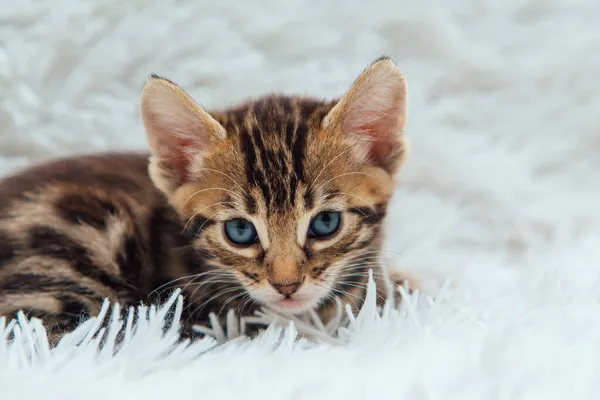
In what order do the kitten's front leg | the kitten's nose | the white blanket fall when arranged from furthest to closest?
1. the white blanket
2. the kitten's front leg
3. the kitten's nose

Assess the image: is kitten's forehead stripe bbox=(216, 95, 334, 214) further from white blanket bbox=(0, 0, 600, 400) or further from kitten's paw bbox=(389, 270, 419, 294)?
white blanket bbox=(0, 0, 600, 400)

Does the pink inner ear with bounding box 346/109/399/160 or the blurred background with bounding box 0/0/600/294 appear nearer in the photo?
the pink inner ear with bounding box 346/109/399/160

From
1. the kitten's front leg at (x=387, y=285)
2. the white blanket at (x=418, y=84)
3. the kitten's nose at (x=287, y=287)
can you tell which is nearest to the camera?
the kitten's nose at (x=287, y=287)

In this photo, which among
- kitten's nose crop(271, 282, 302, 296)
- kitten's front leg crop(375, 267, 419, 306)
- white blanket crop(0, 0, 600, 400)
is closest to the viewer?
kitten's nose crop(271, 282, 302, 296)

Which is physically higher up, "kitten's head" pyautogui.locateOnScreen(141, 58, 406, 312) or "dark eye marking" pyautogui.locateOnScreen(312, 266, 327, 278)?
"kitten's head" pyautogui.locateOnScreen(141, 58, 406, 312)

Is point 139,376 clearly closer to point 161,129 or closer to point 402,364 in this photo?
point 402,364

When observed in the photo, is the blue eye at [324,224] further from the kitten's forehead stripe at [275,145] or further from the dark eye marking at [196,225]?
the dark eye marking at [196,225]

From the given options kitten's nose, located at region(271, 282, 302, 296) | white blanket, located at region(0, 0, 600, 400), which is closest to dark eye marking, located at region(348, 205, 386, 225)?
kitten's nose, located at region(271, 282, 302, 296)

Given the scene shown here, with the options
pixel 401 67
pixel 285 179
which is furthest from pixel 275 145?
pixel 401 67

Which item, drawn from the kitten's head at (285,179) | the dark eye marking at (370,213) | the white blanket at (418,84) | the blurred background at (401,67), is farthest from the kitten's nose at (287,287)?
the blurred background at (401,67)
